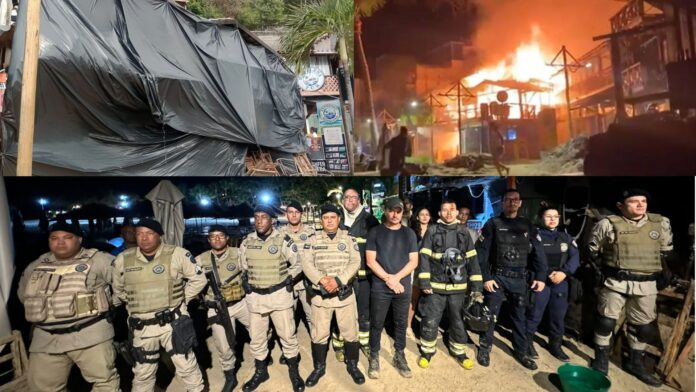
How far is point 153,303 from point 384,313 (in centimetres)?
220

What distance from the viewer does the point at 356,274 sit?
10.4ft

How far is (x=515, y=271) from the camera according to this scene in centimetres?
328

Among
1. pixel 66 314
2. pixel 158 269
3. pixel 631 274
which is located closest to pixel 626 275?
pixel 631 274

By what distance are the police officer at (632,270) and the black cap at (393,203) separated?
2066 millimetres

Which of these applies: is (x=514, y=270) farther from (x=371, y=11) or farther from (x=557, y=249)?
(x=371, y=11)

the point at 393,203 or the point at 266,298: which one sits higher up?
the point at 393,203

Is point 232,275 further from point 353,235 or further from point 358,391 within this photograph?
point 358,391

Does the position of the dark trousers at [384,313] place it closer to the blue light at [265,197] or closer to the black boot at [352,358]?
the black boot at [352,358]

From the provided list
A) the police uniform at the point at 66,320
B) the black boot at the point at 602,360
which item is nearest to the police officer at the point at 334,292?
the police uniform at the point at 66,320

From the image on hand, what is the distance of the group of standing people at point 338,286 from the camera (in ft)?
8.82

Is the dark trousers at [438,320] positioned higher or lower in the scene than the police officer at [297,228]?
lower

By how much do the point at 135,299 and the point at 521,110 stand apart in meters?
4.18

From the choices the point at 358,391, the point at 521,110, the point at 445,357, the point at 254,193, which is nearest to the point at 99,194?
the point at 254,193

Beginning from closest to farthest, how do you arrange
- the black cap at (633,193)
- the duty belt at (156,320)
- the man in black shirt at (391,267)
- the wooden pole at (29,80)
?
1. the wooden pole at (29,80)
2. the duty belt at (156,320)
3. the black cap at (633,193)
4. the man in black shirt at (391,267)
